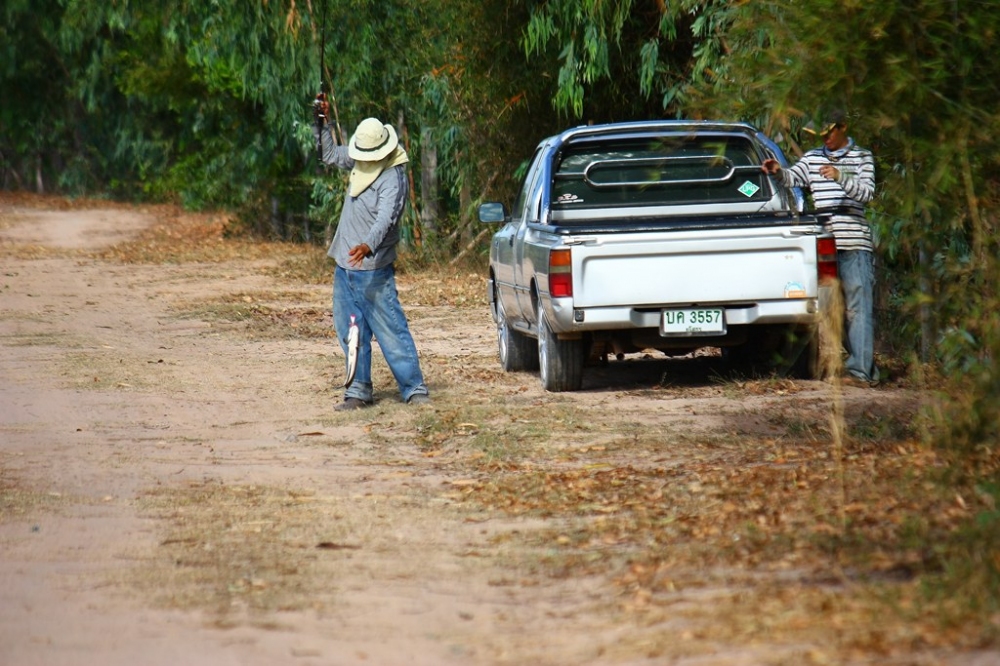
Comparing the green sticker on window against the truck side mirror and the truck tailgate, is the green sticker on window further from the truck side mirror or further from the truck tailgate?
the truck side mirror

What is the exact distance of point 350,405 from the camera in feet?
35.3

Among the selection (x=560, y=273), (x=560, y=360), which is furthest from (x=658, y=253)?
(x=560, y=360)

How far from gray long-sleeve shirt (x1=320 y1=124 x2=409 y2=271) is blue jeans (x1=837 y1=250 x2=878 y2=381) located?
9.98 feet

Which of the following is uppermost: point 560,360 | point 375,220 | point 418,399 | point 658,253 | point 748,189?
point 375,220

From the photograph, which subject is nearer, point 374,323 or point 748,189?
point 374,323

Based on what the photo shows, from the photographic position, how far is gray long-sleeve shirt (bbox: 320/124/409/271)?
10.5m

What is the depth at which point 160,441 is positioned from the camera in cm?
962

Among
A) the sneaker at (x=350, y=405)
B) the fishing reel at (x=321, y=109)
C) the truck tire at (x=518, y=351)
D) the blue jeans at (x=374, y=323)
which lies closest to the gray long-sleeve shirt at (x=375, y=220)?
the blue jeans at (x=374, y=323)

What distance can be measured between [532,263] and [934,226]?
3.57 metres

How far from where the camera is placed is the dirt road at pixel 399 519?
524 centimetres

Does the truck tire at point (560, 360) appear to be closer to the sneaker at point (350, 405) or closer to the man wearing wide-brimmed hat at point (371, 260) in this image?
the man wearing wide-brimmed hat at point (371, 260)

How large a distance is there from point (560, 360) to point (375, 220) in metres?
1.66

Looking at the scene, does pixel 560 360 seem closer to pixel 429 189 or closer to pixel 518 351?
pixel 518 351

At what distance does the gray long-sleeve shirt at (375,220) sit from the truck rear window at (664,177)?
150cm
